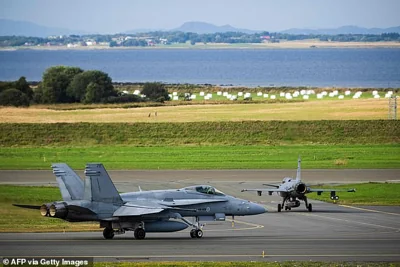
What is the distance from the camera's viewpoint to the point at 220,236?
3988cm

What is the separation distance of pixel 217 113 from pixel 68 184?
6800 cm

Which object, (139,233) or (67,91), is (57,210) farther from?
(67,91)

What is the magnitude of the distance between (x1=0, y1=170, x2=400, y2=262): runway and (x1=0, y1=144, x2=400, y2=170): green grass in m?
20.8

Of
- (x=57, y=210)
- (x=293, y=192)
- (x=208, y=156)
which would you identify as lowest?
(x=208, y=156)

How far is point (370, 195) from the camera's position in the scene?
182ft

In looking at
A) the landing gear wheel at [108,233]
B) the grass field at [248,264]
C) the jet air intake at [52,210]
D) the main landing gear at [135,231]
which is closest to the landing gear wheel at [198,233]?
the main landing gear at [135,231]

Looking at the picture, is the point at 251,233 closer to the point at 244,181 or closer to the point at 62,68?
the point at 244,181

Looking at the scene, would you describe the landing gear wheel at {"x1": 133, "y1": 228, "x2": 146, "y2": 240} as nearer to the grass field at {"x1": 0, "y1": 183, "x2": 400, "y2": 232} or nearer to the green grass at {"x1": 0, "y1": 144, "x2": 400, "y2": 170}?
the grass field at {"x1": 0, "y1": 183, "x2": 400, "y2": 232}

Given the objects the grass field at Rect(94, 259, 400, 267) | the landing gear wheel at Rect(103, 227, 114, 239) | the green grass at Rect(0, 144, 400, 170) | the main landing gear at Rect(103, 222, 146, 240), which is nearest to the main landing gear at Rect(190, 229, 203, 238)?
the main landing gear at Rect(103, 222, 146, 240)

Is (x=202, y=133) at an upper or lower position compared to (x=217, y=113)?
upper

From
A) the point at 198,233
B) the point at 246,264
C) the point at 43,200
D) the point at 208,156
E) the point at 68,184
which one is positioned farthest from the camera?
the point at 208,156

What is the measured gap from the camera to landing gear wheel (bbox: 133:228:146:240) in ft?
124

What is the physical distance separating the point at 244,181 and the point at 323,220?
16.8 metres

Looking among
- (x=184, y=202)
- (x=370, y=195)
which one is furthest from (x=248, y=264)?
(x=370, y=195)
